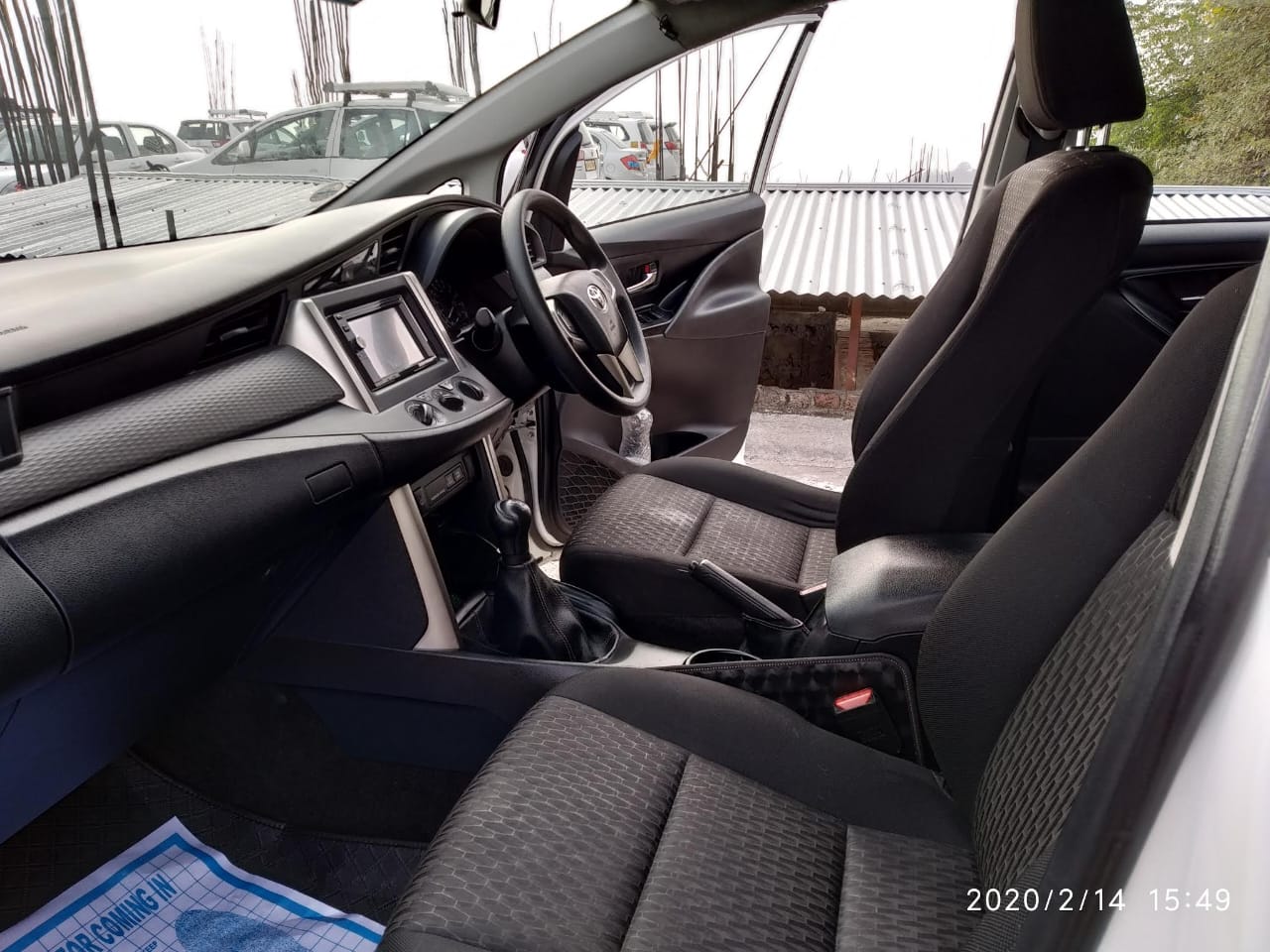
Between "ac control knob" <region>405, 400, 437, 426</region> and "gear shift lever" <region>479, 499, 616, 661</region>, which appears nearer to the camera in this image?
"ac control knob" <region>405, 400, 437, 426</region>

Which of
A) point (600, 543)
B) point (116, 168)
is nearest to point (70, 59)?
point (116, 168)

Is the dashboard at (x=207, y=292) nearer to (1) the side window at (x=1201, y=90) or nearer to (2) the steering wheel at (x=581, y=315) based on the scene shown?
(2) the steering wheel at (x=581, y=315)

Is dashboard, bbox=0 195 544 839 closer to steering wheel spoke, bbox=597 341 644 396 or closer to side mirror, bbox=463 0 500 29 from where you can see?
steering wheel spoke, bbox=597 341 644 396

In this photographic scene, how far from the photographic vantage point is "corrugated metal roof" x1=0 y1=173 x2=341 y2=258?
4.31 ft

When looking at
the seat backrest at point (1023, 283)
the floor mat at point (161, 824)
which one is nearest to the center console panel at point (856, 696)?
the seat backrest at point (1023, 283)

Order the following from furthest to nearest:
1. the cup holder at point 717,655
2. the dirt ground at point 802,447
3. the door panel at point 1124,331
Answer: the dirt ground at point 802,447 → the door panel at point 1124,331 → the cup holder at point 717,655

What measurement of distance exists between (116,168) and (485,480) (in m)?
0.69

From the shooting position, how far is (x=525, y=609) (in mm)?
1495

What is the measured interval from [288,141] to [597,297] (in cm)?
57

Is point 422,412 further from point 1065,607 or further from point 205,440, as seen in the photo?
point 1065,607

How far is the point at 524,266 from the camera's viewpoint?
1315 millimetres

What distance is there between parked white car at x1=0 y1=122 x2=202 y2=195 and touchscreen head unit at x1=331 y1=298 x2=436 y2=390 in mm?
441

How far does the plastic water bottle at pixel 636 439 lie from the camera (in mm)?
2156
